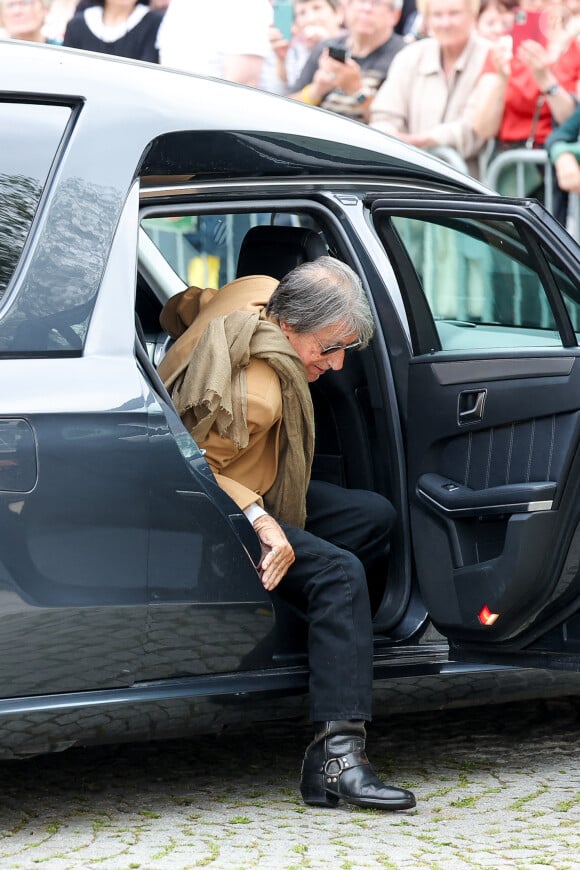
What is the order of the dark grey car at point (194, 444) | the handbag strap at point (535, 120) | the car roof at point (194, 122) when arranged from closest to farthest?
the dark grey car at point (194, 444)
the car roof at point (194, 122)
the handbag strap at point (535, 120)

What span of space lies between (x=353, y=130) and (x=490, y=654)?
1408 mm

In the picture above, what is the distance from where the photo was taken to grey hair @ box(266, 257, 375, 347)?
354 cm

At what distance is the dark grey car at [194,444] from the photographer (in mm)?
3070

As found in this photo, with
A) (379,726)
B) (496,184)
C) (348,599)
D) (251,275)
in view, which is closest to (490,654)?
(348,599)

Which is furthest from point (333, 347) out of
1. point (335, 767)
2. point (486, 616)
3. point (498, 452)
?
point (335, 767)

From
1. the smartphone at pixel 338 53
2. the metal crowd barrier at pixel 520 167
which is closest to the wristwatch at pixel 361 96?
the smartphone at pixel 338 53

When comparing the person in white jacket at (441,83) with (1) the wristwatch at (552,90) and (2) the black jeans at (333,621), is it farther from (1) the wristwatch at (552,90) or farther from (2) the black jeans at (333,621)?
(2) the black jeans at (333,621)

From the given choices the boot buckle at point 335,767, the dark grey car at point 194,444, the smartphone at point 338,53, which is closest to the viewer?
the dark grey car at point 194,444

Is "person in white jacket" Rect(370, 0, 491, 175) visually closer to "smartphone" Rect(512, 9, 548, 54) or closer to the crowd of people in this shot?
the crowd of people

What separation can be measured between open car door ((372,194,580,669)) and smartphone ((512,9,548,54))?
3.38 meters

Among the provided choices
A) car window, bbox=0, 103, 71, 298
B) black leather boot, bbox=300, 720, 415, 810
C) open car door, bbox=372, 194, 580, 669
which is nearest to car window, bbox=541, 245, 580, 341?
open car door, bbox=372, 194, 580, 669

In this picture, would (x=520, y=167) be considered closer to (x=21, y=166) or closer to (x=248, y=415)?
(x=248, y=415)

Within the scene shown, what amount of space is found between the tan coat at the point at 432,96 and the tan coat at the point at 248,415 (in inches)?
143

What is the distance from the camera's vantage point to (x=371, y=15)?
750cm
